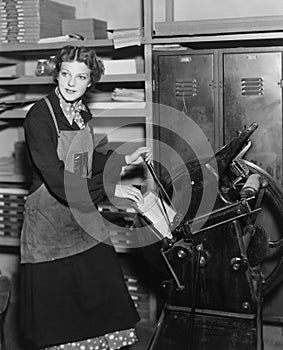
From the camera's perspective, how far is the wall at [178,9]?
3.55 m

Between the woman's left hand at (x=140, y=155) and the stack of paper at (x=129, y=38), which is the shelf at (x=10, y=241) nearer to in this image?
the stack of paper at (x=129, y=38)

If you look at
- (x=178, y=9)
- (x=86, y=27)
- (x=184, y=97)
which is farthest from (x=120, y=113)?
(x=178, y=9)

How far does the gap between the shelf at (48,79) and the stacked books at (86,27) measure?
0.27 m

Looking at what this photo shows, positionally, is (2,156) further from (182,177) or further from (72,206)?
(182,177)

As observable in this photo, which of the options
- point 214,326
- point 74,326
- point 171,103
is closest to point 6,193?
point 171,103

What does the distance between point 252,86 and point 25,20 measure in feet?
4.18

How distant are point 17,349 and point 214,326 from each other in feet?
4.80

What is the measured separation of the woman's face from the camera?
2457 millimetres

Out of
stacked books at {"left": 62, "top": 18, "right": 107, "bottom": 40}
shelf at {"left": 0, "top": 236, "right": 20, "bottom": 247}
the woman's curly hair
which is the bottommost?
shelf at {"left": 0, "top": 236, "right": 20, "bottom": 247}

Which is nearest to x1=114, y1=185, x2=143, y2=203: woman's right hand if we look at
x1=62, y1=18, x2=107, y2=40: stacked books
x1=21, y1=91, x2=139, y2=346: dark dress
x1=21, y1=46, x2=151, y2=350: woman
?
x1=21, y1=46, x2=151, y2=350: woman

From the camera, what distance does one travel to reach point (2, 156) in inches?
157

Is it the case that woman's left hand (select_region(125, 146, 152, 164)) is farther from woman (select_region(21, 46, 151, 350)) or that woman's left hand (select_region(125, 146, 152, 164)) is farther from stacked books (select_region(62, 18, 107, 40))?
stacked books (select_region(62, 18, 107, 40))

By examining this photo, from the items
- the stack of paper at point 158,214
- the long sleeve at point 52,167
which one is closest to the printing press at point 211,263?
the stack of paper at point 158,214

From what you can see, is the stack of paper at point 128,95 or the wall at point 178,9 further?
the wall at point 178,9
